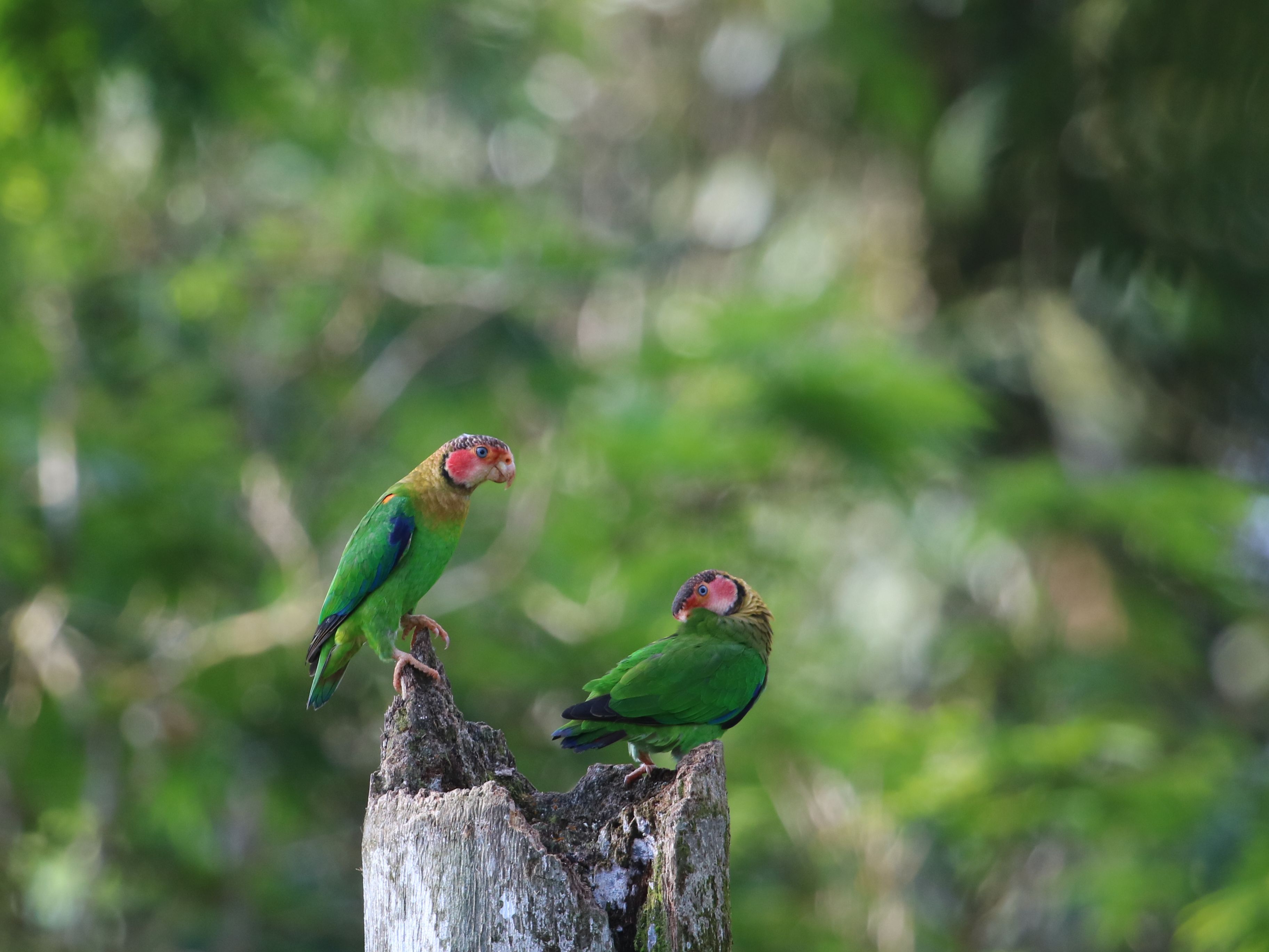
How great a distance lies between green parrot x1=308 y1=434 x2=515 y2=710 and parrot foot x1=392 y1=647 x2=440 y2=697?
61 millimetres

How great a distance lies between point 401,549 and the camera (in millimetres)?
3328

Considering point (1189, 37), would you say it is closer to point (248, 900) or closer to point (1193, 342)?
point (1193, 342)

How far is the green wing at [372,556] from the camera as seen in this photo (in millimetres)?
3316

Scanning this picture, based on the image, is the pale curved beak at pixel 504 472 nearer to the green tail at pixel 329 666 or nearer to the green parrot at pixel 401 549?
the green parrot at pixel 401 549

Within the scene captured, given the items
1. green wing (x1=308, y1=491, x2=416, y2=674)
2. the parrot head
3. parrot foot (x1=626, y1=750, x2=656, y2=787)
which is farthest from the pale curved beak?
parrot foot (x1=626, y1=750, x2=656, y2=787)

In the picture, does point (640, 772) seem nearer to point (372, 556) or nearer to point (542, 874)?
point (542, 874)

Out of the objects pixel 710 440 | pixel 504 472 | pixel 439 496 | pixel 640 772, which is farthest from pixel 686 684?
→ pixel 710 440

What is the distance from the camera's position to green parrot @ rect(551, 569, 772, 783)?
118 inches

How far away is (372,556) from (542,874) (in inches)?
44.9

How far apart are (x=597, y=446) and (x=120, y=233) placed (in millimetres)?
4250

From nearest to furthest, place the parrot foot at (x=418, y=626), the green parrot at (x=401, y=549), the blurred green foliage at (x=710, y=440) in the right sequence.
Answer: the green parrot at (x=401, y=549) → the parrot foot at (x=418, y=626) → the blurred green foliage at (x=710, y=440)

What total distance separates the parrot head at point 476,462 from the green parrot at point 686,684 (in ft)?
1.80

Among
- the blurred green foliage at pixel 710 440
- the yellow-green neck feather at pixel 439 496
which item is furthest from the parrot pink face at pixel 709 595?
the blurred green foliage at pixel 710 440

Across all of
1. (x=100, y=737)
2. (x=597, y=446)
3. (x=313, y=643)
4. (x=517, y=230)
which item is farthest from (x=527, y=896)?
(x=517, y=230)
